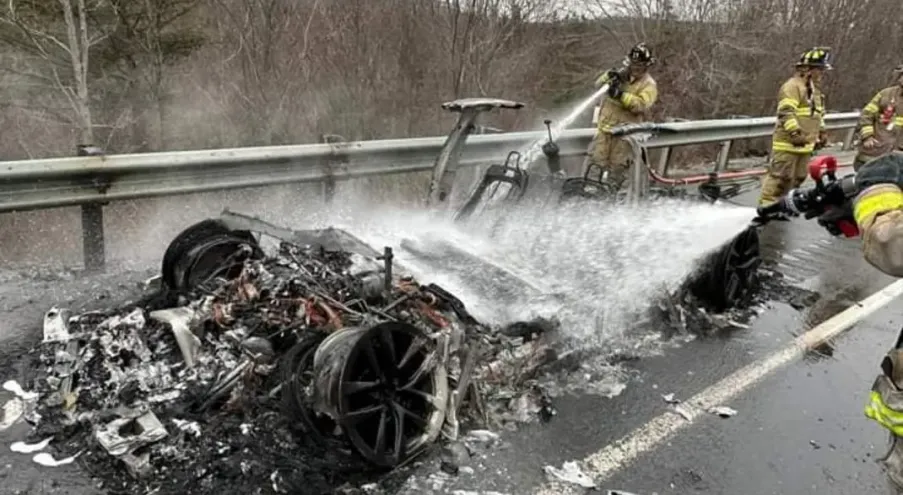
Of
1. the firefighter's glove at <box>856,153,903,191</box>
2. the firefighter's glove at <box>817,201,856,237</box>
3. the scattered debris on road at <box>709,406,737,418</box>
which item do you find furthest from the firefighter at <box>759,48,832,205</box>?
the firefighter's glove at <box>856,153,903,191</box>

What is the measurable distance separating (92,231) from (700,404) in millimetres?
4318

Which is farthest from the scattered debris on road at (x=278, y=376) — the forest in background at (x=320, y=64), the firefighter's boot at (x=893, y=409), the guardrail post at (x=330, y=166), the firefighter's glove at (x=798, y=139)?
the forest in background at (x=320, y=64)

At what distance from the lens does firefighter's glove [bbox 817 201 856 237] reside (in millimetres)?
2490

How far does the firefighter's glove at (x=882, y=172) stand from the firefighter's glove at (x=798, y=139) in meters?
6.20

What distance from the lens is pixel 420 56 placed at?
41.0 feet

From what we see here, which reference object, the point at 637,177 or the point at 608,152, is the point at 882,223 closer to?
the point at 637,177

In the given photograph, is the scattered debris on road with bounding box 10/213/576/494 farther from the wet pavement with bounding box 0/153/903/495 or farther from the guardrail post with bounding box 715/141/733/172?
the guardrail post with bounding box 715/141/733/172

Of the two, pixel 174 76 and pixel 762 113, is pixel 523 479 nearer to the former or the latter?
pixel 174 76

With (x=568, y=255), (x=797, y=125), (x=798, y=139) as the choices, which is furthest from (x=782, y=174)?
(x=568, y=255)

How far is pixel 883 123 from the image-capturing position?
28.3 feet

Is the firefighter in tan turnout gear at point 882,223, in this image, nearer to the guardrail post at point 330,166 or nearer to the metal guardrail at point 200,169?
the metal guardrail at point 200,169

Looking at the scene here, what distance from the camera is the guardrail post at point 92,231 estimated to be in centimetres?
474

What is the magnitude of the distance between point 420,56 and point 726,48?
291 inches

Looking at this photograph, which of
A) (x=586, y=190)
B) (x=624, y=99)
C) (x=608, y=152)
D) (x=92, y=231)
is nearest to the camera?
(x=92, y=231)
